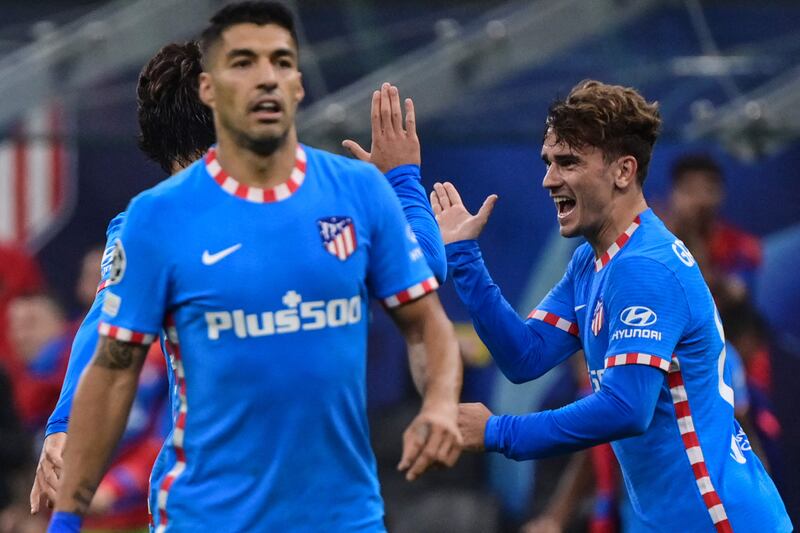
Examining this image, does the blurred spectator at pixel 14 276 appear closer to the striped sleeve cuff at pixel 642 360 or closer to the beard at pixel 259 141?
the striped sleeve cuff at pixel 642 360

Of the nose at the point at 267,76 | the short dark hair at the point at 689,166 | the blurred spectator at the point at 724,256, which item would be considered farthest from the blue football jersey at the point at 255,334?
the short dark hair at the point at 689,166

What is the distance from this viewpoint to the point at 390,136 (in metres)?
5.09

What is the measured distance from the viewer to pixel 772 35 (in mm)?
10211

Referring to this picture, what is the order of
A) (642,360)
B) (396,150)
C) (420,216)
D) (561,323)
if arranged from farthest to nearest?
1. (561,323)
2. (396,150)
3. (420,216)
4. (642,360)

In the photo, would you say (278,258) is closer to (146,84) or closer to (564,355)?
(146,84)

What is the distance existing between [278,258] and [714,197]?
19.0ft

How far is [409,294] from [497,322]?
1410 mm

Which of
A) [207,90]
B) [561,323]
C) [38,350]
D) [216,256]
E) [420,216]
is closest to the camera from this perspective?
[216,256]

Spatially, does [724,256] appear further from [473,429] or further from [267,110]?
[267,110]

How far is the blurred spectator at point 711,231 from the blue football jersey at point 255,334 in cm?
540

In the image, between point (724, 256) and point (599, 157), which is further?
point (724, 256)

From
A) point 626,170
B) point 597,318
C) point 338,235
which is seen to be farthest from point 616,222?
point 338,235

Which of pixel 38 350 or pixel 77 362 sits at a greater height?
pixel 38 350

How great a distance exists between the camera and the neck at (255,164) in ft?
13.1
